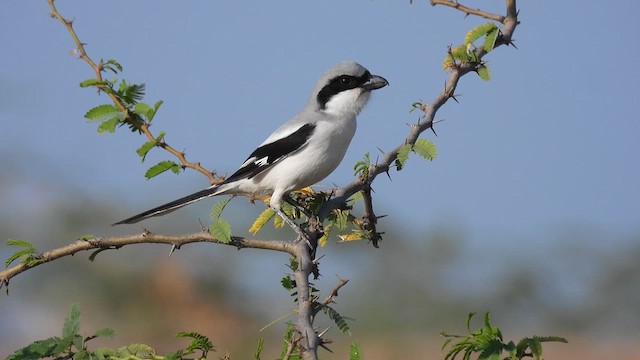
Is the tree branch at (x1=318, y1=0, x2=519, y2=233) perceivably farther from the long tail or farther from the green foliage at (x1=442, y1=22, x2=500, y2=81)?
the long tail

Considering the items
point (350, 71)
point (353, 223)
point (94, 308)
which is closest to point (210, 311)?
point (94, 308)

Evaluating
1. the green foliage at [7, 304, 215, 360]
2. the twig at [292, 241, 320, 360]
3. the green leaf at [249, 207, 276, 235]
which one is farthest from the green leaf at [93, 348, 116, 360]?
the green leaf at [249, 207, 276, 235]

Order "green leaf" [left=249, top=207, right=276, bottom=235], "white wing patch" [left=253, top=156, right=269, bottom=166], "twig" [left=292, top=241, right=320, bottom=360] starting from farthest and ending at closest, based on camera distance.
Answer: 1. "white wing patch" [left=253, top=156, right=269, bottom=166]
2. "green leaf" [left=249, top=207, right=276, bottom=235]
3. "twig" [left=292, top=241, right=320, bottom=360]

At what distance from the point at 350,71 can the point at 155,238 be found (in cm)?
174

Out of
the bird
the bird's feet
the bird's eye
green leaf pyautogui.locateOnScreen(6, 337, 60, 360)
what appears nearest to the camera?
green leaf pyautogui.locateOnScreen(6, 337, 60, 360)

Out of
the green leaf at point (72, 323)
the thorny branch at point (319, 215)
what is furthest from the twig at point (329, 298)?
the green leaf at point (72, 323)

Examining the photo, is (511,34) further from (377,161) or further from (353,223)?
(353,223)

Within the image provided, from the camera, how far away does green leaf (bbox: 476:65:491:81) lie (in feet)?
6.82

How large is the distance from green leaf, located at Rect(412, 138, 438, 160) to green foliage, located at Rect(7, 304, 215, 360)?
0.72 meters

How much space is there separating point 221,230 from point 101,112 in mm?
418

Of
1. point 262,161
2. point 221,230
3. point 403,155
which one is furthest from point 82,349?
point 262,161

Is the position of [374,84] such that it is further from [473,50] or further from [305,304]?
[305,304]

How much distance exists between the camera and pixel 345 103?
3443 mm

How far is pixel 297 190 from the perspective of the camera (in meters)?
2.98
